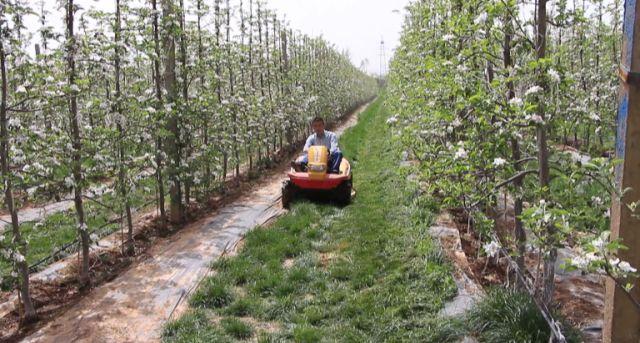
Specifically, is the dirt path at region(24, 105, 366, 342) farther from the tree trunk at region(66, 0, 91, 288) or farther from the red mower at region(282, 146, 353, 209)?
the red mower at region(282, 146, 353, 209)

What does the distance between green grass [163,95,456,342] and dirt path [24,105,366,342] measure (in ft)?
1.06

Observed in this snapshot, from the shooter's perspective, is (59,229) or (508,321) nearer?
(508,321)

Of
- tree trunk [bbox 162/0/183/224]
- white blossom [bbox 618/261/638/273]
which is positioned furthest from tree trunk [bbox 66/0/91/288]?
white blossom [bbox 618/261/638/273]

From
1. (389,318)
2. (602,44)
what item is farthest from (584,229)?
(602,44)

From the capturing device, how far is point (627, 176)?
7.43ft

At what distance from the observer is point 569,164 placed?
11.3 ft

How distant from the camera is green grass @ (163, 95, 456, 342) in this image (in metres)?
4.70

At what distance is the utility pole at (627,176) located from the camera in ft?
7.06

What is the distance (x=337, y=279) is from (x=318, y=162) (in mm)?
3543

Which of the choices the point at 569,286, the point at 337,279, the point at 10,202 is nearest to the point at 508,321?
the point at 569,286

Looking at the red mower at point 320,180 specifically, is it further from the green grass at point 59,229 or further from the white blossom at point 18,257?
the white blossom at point 18,257

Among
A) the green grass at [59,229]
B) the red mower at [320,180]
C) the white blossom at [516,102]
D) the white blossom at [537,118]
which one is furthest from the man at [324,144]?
the white blossom at [537,118]

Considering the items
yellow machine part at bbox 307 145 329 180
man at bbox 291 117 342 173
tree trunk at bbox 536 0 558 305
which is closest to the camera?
tree trunk at bbox 536 0 558 305

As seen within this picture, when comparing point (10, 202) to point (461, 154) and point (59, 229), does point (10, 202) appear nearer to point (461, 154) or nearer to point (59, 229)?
point (59, 229)
